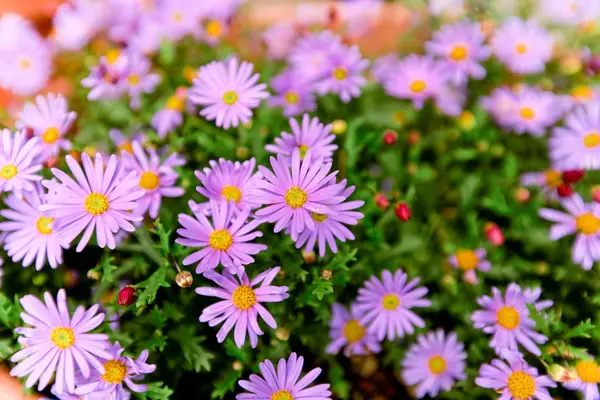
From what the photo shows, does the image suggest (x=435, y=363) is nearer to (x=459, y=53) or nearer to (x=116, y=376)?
(x=116, y=376)

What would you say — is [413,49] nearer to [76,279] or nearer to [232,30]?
[232,30]

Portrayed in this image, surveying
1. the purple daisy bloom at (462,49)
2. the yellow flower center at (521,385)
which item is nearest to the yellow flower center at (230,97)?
the purple daisy bloom at (462,49)

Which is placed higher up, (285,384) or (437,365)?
(437,365)

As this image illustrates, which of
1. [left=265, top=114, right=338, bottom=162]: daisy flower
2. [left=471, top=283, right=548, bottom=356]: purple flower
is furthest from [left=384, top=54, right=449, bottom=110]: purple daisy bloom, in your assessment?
[left=471, top=283, right=548, bottom=356]: purple flower

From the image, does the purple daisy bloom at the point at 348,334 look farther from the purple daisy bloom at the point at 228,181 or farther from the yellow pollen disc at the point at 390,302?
the purple daisy bloom at the point at 228,181

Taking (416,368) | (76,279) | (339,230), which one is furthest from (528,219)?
(76,279)

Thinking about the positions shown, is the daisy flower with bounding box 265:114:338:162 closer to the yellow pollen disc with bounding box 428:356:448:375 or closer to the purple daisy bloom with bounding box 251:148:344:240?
the purple daisy bloom with bounding box 251:148:344:240

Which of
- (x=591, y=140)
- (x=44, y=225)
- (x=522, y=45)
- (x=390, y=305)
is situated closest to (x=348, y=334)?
(x=390, y=305)
